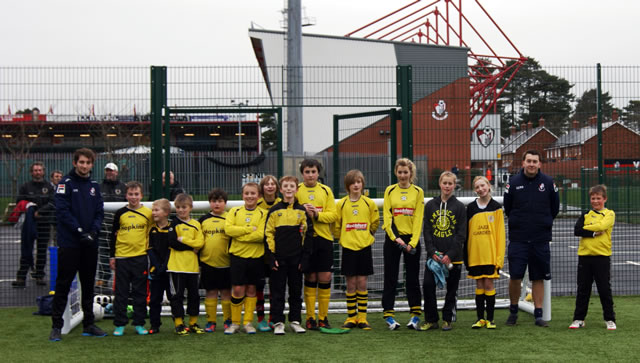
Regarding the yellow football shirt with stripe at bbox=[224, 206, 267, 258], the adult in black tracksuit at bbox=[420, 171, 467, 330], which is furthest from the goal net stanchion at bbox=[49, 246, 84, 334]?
the adult in black tracksuit at bbox=[420, 171, 467, 330]

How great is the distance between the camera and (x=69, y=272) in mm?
5965

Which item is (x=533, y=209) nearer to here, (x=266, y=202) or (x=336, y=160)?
(x=266, y=202)

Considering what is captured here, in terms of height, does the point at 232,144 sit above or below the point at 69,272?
above

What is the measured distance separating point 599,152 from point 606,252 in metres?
2.25

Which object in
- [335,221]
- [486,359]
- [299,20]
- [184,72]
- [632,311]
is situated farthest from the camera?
[299,20]

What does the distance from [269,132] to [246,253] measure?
223cm

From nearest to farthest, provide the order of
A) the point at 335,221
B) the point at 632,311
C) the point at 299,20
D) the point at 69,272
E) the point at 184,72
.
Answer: the point at 69,272
the point at 335,221
the point at 632,311
the point at 184,72
the point at 299,20

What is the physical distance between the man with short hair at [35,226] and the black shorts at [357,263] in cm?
454

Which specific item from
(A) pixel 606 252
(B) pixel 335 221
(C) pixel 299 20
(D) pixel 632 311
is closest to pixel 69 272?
(B) pixel 335 221

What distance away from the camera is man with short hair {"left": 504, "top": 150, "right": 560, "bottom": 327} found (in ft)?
20.9

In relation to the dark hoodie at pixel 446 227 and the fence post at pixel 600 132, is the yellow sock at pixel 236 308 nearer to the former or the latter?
the dark hoodie at pixel 446 227

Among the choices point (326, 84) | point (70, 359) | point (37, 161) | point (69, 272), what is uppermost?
point (326, 84)

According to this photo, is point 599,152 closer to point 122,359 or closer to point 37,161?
point 122,359

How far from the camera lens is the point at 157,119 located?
773 centimetres
